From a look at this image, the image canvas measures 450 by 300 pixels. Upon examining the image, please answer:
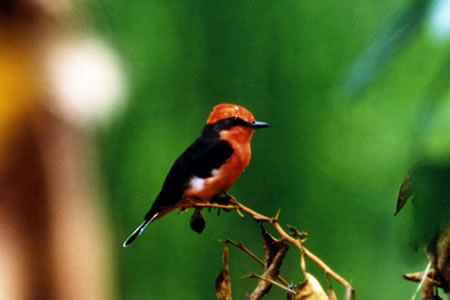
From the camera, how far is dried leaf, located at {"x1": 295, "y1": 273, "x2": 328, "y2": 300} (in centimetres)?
47

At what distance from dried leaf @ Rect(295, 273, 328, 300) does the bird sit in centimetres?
22

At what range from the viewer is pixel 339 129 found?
4.20 feet

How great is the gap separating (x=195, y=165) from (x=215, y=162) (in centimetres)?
2

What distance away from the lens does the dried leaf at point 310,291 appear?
0.47 metres

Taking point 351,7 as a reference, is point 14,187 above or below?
below

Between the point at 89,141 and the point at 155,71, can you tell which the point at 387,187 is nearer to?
the point at 155,71

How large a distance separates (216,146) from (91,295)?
309mm

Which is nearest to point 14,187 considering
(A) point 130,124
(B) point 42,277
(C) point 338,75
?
(B) point 42,277

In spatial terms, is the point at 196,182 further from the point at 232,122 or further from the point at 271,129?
the point at 271,129

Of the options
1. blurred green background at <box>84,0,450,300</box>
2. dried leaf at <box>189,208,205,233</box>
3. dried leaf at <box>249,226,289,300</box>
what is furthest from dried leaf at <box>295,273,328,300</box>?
blurred green background at <box>84,0,450,300</box>

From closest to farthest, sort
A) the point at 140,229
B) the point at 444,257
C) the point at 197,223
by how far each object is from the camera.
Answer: the point at 444,257 < the point at 197,223 < the point at 140,229

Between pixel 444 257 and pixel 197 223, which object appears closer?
pixel 444 257

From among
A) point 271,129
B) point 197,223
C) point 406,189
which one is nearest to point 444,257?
point 406,189

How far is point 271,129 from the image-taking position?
1174 mm
